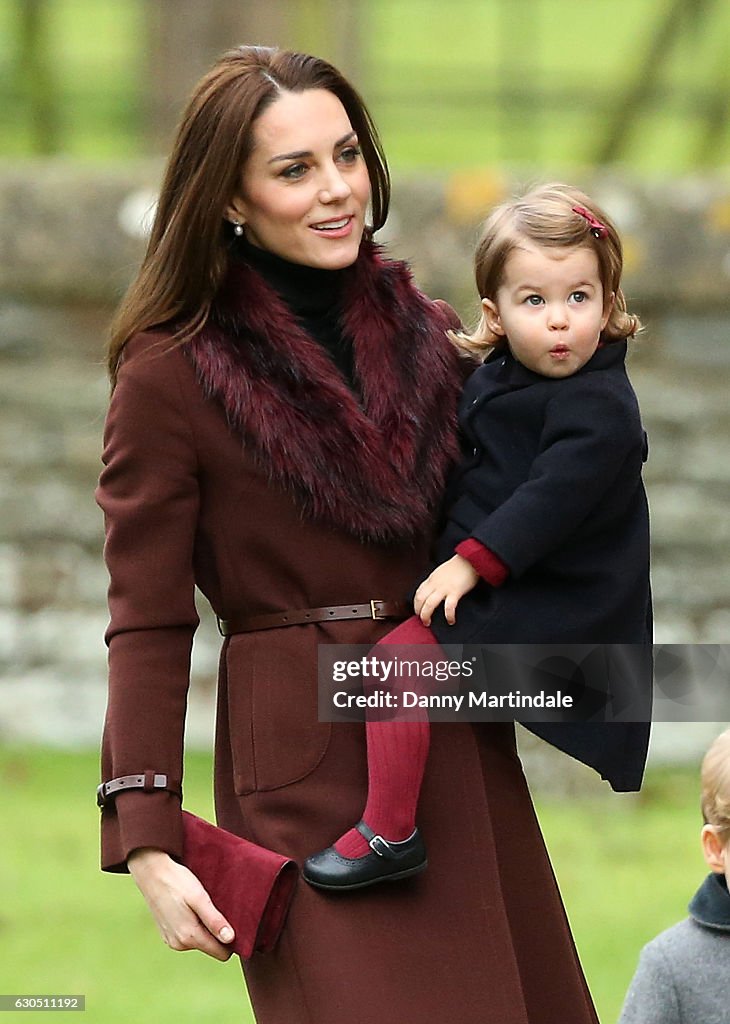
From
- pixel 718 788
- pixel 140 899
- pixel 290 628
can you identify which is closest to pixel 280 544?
pixel 290 628

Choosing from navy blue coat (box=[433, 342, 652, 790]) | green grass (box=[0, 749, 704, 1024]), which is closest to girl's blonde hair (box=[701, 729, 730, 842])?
navy blue coat (box=[433, 342, 652, 790])

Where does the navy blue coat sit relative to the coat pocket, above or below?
above

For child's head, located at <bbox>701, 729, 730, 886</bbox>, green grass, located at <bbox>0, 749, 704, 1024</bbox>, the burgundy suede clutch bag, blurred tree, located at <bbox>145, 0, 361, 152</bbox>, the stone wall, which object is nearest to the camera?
the burgundy suede clutch bag

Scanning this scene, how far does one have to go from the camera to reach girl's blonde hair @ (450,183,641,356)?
8.91 ft

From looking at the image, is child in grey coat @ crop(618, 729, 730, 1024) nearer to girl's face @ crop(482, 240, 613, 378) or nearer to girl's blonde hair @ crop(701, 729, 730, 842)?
girl's blonde hair @ crop(701, 729, 730, 842)

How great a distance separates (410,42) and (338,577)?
8272 millimetres

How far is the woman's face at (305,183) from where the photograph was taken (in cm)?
270

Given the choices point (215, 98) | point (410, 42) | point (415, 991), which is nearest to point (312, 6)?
point (410, 42)

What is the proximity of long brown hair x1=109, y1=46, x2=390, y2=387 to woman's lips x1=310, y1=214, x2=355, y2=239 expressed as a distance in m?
0.14

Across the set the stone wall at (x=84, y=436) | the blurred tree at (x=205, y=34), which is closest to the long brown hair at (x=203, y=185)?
the stone wall at (x=84, y=436)

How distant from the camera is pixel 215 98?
2713mm

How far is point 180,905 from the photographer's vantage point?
2.56 meters

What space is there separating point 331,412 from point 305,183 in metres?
0.34

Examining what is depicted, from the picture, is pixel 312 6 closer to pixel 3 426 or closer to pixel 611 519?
pixel 3 426
